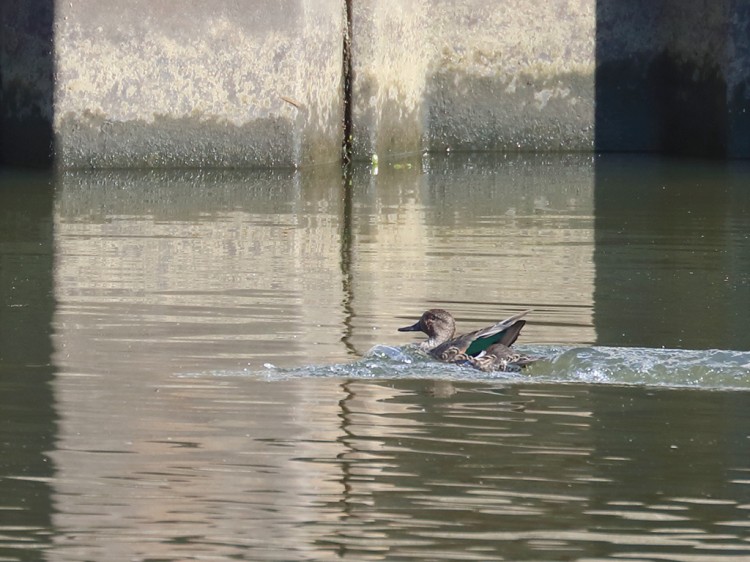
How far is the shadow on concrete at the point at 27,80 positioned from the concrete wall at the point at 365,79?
0.05 feet

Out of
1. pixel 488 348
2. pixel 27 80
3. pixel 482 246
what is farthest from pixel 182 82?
pixel 488 348

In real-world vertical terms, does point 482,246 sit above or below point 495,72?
below

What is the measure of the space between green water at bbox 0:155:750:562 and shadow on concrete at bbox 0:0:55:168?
214cm

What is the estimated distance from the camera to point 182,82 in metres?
12.9

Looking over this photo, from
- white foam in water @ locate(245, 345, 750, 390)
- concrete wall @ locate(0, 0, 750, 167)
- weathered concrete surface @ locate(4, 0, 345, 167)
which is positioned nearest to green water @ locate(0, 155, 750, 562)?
white foam in water @ locate(245, 345, 750, 390)

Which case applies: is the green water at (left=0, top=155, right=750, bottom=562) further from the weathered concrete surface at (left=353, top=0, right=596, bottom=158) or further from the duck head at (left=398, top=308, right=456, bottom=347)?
the weathered concrete surface at (left=353, top=0, right=596, bottom=158)

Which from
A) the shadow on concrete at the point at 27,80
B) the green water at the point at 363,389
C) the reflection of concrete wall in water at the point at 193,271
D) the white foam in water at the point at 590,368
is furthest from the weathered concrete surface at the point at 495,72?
the white foam in water at the point at 590,368

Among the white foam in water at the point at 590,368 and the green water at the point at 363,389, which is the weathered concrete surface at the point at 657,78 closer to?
the green water at the point at 363,389

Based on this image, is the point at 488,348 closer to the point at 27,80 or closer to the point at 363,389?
the point at 363,389

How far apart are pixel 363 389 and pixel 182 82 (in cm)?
733

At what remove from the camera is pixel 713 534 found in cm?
444

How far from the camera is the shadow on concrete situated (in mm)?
12672

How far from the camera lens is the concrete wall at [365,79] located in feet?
42.0

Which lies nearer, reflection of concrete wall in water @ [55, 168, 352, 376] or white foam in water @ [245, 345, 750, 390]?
white foam in water @ [245, 345, 750, 390]
